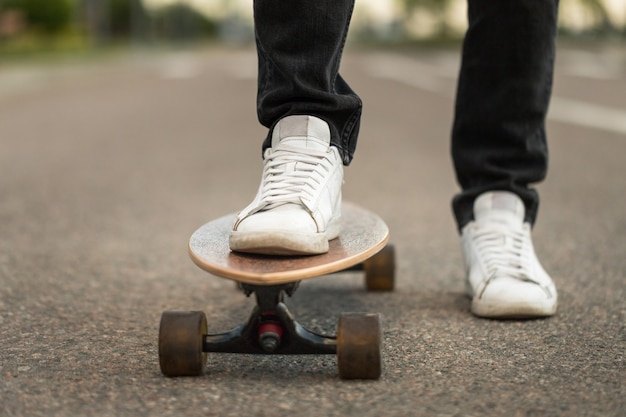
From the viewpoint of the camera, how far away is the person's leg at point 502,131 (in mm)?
2057

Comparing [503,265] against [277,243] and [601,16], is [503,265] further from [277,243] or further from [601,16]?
[601,16]

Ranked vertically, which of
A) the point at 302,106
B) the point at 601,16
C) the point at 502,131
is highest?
the point at 302,106

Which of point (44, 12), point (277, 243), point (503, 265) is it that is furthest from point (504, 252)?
point (44, 12)

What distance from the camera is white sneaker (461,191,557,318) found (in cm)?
193

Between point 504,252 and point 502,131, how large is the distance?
304mm

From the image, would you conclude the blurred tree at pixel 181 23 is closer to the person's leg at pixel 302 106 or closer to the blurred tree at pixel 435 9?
the blurred tree at pixel 435 9

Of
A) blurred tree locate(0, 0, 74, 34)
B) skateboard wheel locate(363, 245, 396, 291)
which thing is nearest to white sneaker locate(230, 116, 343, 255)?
skateboard wheel locate(363, 245, 396, 291)

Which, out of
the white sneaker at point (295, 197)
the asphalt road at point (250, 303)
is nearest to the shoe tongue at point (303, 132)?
the white sneaker at point (295, 197)

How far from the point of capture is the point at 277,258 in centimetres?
156

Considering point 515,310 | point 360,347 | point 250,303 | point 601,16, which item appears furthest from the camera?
point 601,16

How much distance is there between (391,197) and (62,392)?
8.81 ft

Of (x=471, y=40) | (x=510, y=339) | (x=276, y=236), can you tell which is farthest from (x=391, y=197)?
(x=276, y=236)

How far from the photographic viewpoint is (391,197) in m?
4.02

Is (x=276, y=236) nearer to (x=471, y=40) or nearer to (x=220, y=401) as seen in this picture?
(x=220, y=401)
